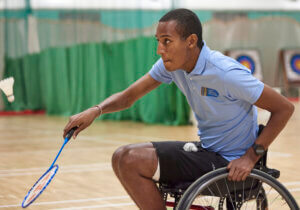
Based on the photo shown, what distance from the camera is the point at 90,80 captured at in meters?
9.87

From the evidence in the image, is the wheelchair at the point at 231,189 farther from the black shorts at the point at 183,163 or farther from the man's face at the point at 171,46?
the man's face at the point at 171,46

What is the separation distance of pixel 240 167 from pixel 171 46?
502 mm

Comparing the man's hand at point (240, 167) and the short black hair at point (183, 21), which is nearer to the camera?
the man's hand at point (240, 167)

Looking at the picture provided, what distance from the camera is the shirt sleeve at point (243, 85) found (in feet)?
7.03

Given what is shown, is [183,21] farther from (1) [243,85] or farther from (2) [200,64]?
(1) [243,85]

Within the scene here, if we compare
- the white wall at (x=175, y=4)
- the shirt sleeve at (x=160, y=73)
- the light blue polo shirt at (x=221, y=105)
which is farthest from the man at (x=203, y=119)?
the white wall at (x=175, y=4)

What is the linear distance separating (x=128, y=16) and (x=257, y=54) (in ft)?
13.2

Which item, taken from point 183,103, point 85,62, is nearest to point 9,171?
point 183,103

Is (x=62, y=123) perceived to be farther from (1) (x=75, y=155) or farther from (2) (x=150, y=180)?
(2) (x=150, y=180)

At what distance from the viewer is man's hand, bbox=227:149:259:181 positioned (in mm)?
2086

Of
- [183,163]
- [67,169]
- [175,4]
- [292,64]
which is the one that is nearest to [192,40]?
[183,163]

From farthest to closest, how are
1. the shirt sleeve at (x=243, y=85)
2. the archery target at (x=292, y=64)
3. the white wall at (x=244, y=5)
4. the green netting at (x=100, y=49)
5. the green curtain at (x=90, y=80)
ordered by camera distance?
the archery target at (x=292, y=64), the white wall at (x=244, y=5), the green netting at (x=100, y=49), the green curtain at (x=90, y=80), the shirt sleeve at (x=243, y=85)

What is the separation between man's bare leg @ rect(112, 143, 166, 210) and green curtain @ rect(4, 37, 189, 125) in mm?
5740

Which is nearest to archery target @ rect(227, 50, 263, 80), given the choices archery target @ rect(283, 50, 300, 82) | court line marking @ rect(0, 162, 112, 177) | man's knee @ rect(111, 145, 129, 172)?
archery target @ rect(283, 50, 300, 82)
